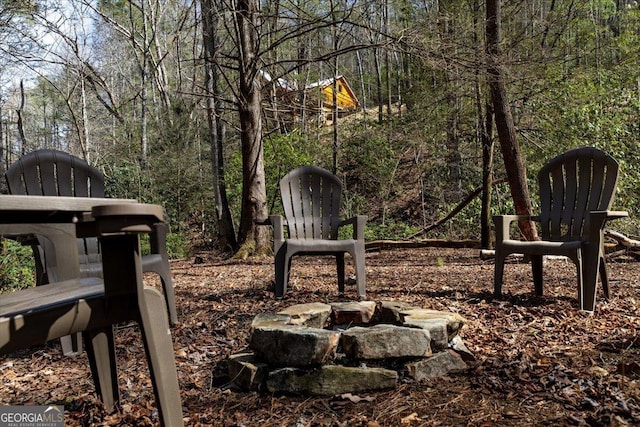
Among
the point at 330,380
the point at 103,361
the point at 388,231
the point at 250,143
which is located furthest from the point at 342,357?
the point at 388,231

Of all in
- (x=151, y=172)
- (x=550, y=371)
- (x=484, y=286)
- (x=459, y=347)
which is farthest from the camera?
(x=151, y=172)

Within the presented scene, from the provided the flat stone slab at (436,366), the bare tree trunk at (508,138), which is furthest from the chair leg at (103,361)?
the bare tree trunk at (508,138)

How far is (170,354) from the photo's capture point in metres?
1.33

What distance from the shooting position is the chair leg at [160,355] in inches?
49.5

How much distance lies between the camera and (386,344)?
6.77 ft

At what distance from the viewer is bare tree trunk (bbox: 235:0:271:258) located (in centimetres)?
580

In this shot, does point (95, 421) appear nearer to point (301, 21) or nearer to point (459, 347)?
point (459, 347)

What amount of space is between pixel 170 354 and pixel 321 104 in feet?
37.8

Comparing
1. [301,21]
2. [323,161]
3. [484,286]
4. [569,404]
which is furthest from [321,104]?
[569,404]

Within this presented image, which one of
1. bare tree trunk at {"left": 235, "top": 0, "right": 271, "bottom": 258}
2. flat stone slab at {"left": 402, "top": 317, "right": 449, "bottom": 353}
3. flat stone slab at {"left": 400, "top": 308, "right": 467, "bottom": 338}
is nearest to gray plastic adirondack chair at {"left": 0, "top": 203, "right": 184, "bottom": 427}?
flat stone slab at {"left": 402, "top": 317, "right": 449, "bottom": 353}

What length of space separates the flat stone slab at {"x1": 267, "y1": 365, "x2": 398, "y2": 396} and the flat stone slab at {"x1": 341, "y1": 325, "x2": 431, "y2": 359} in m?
0.09

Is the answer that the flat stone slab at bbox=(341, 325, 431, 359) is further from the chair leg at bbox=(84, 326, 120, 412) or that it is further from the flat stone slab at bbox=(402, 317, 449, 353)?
the chair leg at bbox=(84, 326, 120, 412)

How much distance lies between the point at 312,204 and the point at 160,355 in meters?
2.62

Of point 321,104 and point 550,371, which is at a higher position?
point 321,104
